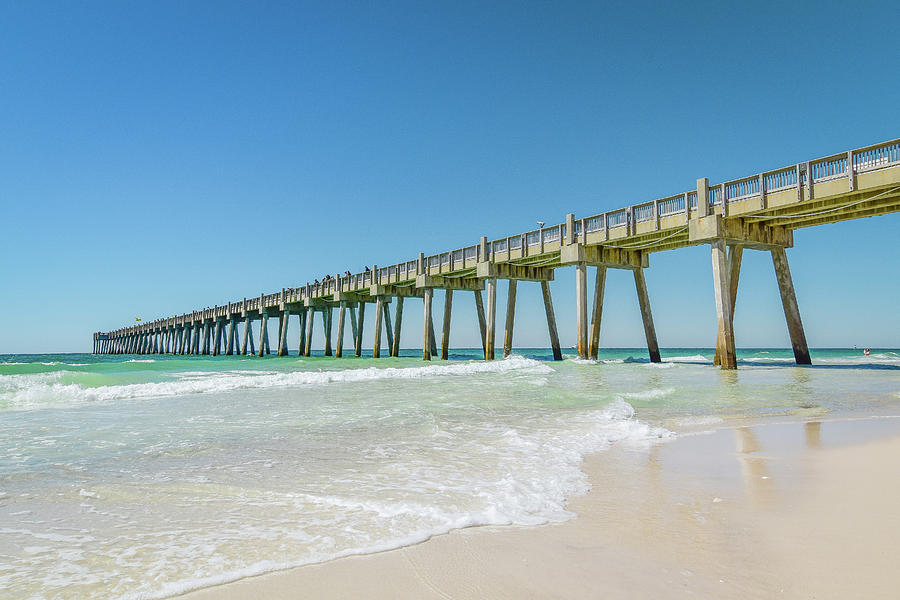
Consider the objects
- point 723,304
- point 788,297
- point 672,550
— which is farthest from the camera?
point 788,297

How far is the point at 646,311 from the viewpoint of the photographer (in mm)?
28516

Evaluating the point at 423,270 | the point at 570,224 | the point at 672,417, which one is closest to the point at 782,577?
the point at 672,417

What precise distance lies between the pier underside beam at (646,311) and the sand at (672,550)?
943 inches

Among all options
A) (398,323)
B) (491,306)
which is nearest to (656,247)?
(491,306)

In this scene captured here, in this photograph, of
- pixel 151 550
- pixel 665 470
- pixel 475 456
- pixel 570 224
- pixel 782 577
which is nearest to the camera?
pixel 782 577

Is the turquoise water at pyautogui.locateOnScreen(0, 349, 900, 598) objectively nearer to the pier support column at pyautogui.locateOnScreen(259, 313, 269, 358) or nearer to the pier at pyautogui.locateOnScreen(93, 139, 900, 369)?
the pier at pyautogui.locateOnScreen(93, 139, 900, 369)

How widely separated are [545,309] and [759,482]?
2996 centimetres

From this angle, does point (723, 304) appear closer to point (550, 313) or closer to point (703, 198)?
point (703, 198)

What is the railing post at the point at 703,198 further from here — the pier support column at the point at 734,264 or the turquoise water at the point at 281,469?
the turquoise water at the point at 281,469

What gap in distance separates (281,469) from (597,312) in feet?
82.3

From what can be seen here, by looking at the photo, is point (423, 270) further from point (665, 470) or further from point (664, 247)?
point (665, 470)

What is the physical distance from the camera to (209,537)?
337 cm

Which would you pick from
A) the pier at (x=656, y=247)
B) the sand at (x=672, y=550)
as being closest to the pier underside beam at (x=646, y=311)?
the pier at (x=656, y=247)

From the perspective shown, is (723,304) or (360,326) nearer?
(723,304)
